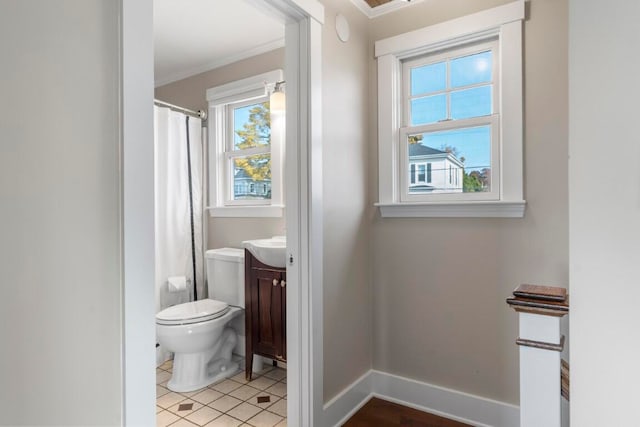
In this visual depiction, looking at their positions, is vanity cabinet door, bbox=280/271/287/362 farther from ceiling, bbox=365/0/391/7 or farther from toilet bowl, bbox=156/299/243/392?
ceiling, bbox=365/0/391/7

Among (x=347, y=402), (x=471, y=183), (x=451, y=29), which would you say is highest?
(x=451, y=29)

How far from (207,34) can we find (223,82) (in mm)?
505

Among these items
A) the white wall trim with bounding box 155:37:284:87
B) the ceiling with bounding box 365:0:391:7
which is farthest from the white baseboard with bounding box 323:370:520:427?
the white wall trim with bounding box 155:37:284:87

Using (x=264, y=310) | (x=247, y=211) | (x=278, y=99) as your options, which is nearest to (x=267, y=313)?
(x=264, y=310)

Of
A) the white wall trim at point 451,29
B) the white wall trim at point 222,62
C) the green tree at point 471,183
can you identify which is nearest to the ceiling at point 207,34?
the white wall trim at point 222,62

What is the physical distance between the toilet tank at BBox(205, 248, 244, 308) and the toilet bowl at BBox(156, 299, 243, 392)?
12 centimetres

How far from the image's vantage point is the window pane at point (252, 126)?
9.92 ft

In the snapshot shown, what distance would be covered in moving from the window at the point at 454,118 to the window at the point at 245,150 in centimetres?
91

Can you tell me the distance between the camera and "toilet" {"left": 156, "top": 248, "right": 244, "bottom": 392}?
240 centimetres

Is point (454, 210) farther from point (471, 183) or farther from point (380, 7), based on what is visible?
point (380, 7)

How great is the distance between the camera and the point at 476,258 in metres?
2.03

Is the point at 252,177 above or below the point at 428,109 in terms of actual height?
below

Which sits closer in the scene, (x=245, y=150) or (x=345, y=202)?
(x=345, y=202)

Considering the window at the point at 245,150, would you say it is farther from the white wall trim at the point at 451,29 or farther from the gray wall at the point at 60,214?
the gray wall at the point at 60,214
